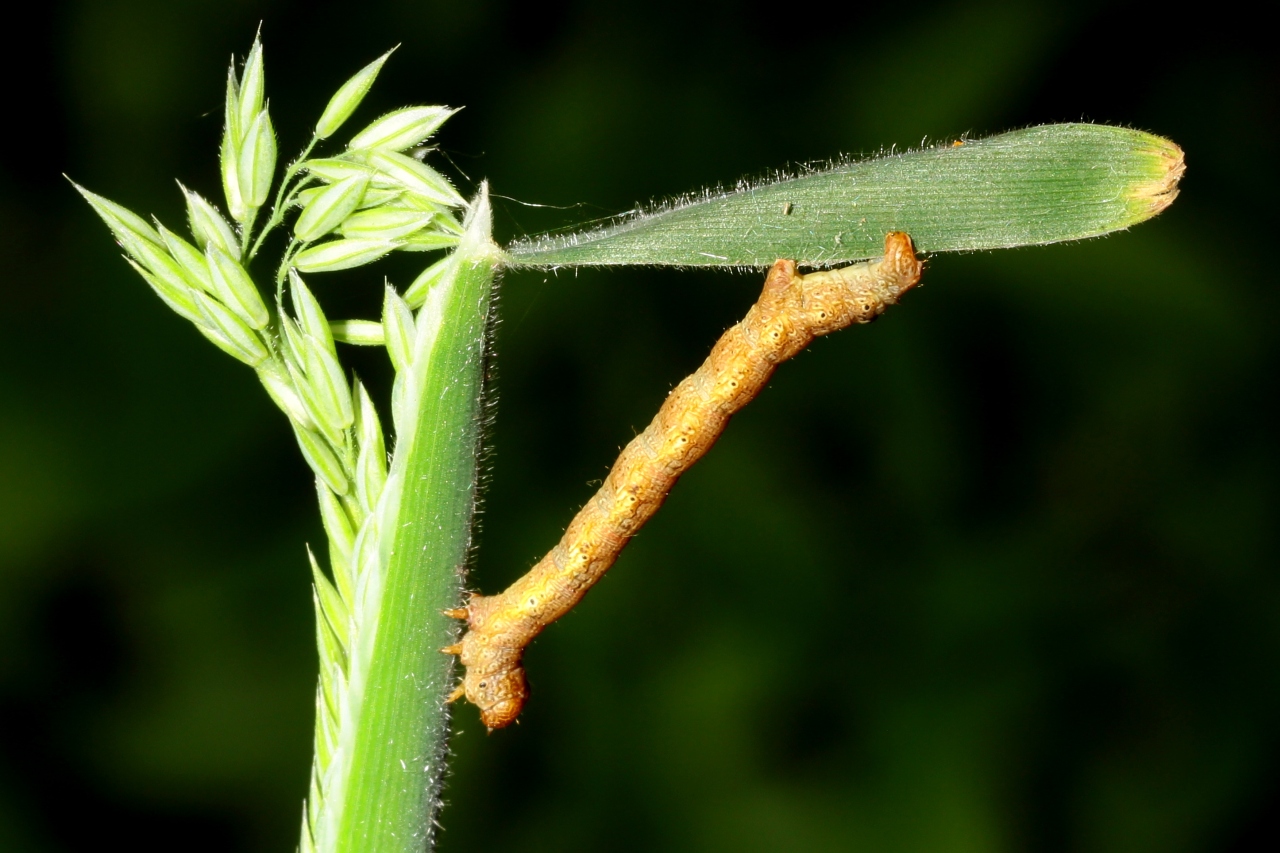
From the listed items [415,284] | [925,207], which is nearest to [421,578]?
[415,284]

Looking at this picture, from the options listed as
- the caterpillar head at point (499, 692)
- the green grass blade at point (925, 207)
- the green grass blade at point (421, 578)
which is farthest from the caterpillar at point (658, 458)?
the green grass blade at point (421, 578)

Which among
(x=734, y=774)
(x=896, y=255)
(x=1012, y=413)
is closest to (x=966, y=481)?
(x=1012, y=413)

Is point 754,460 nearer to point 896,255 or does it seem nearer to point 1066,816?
point 1066,816

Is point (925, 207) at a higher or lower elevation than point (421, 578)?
higher

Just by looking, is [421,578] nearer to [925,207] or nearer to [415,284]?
[415,284]

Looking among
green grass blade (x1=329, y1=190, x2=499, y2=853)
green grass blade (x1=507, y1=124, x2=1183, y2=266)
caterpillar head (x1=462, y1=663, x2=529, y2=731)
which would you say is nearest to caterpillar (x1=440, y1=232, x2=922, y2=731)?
caterpillar head (x1=462, y1=663, x2=529, y2=731)

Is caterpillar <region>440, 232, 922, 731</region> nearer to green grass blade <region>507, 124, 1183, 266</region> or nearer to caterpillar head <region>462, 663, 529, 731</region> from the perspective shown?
caterpillar head <region>462, 663, 529, 731</region>
